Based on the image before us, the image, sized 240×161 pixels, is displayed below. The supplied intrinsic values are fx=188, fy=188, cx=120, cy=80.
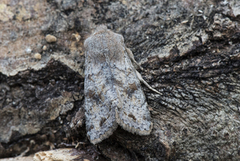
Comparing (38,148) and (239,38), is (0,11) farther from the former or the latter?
(239,38)

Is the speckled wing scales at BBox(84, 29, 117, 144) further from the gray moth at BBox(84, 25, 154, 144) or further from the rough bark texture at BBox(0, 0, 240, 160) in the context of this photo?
the rough bark texture at BBox(0, 0, 240, 160)

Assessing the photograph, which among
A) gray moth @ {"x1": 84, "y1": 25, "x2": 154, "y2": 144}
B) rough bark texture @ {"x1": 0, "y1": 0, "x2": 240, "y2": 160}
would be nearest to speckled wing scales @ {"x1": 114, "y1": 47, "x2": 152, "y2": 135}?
gray moth @ {"x1": 84, "y1": 25, "x2": 154, "y2": 144}

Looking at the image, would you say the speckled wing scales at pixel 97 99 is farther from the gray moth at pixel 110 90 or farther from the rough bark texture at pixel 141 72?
the rough bark texture at pixel 141 72

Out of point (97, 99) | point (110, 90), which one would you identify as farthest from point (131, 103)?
point (97, 99)

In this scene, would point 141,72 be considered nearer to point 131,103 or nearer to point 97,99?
point 131,103

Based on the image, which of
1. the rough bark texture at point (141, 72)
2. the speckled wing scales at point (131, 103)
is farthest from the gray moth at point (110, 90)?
the rough bark texture at point (141, 72)

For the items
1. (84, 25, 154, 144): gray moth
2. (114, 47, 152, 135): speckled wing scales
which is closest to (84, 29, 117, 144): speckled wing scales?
(84, 25, 154, 144): gray moth
